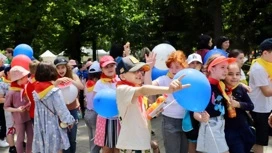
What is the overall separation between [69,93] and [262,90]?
2.74 metres

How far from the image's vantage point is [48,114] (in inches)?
201

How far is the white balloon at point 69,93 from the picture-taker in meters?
5.63

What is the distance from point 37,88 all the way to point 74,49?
2146 cm

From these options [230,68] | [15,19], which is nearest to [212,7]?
[15,19]

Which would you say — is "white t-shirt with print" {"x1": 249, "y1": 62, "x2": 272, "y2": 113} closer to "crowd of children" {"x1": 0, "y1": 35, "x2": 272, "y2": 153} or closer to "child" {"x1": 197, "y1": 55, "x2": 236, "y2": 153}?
"crowd of children" {"x1": 0, "y1": 35, "x2": 272, "y2": 153}

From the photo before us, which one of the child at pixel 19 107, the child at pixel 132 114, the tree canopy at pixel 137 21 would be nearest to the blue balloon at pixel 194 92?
the child at pixel 132 114

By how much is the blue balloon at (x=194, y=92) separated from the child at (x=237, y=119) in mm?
701

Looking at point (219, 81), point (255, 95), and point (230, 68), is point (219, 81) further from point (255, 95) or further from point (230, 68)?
point (255, 95)

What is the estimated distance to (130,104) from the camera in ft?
13.1

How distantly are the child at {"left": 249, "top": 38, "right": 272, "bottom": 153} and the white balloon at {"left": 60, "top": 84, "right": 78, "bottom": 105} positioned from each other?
2572 mm

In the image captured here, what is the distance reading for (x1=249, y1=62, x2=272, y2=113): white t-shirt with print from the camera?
5309 millimetres

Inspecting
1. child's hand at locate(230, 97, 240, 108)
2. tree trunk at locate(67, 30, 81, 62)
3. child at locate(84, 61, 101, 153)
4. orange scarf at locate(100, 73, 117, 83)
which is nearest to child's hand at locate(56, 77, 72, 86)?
child at locate(84, 61, 101, 153)

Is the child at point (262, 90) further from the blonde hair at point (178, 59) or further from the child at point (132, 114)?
the child at point (132, 114)

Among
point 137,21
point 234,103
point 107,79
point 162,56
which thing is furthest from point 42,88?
point 137,21
